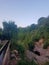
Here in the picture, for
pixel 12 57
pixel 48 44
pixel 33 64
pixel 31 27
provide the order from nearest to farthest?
1. pixel 33 64
2. pixel 12 57
3. pixel 48 44
4. pixel 31 27

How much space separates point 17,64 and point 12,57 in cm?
134

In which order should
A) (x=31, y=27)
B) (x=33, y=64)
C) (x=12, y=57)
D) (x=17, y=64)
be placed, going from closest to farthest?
(x=17, y=64) < (x=33, y=64) < (x=12, y=57) < (x=31, y=27)

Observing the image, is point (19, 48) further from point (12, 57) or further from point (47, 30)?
point (47, 30)

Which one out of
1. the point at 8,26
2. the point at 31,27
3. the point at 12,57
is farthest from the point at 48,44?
the point at 31,27

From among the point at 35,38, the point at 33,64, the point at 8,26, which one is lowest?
the point at 33,64

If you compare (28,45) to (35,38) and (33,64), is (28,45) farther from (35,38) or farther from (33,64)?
(33,64)

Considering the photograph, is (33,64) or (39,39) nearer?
(33,64)

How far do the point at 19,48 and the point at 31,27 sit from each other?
25.9 metres

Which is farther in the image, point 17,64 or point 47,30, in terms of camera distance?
point 47,30

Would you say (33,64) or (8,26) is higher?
(8,26)

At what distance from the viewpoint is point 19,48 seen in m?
11.7

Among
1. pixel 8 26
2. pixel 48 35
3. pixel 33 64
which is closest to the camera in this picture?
pixel 33 64

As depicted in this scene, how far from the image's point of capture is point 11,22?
86.3 ft

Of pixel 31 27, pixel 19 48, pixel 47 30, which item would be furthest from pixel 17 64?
pixel 31 27
